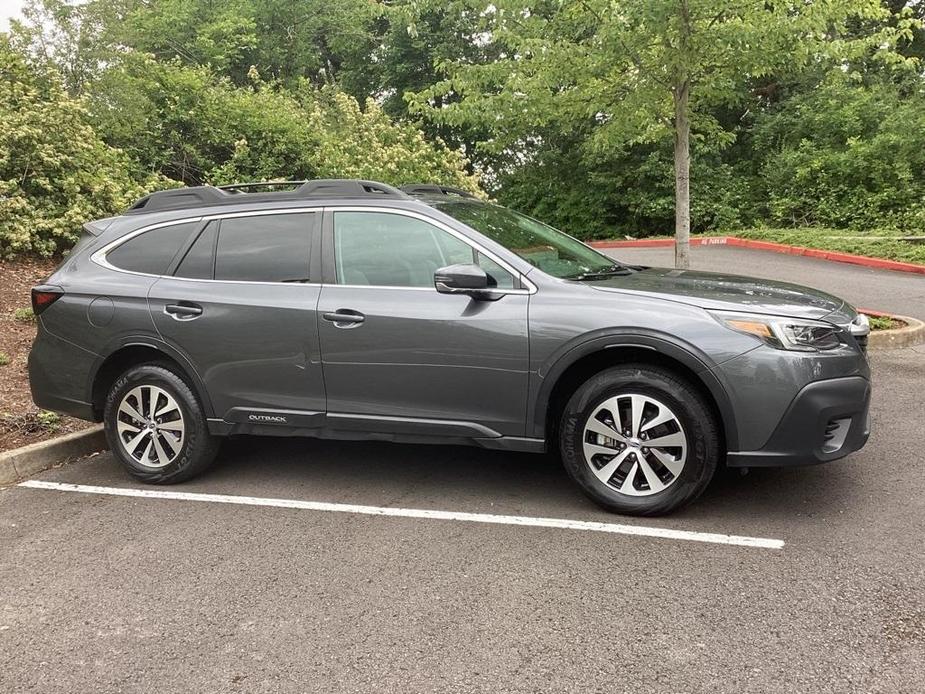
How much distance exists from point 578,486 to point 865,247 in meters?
13.3

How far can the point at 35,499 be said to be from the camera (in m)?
4.80

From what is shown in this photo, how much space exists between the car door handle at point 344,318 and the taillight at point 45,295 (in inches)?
77.0

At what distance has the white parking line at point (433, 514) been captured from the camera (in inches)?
149

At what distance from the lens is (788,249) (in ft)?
54.7


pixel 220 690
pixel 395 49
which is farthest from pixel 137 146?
pixel 395 49

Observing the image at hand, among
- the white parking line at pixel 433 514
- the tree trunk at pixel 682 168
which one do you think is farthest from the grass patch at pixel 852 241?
the white parking line at pixel 433 514

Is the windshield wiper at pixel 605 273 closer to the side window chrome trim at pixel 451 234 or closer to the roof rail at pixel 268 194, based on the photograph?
the side window chrome trim at pixel 451 234

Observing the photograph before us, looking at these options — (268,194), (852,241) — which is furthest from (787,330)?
(852,241)

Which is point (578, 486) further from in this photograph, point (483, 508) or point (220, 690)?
point (220, 690)

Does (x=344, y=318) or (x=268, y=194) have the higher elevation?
(x=268, y=194)

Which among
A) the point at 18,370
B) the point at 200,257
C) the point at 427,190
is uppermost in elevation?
the point at 427,190

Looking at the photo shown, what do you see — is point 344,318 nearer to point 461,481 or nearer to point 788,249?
point 461,481

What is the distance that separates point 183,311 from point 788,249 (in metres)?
14.8

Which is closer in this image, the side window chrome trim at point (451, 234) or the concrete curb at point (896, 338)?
the side window chrome trim at point (451, 234)
